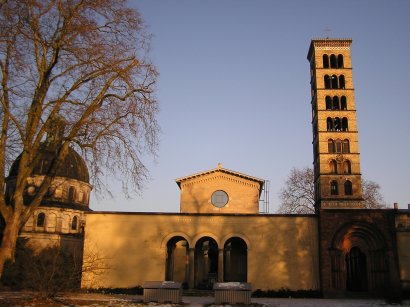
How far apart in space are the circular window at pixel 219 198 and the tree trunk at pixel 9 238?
2385 cm

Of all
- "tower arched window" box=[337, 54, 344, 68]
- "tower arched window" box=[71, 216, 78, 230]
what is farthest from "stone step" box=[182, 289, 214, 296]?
"tower arched window" box=[71, 216, 78, 230]

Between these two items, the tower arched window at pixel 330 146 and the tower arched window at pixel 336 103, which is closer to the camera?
the tower arched window at pixel 330 146

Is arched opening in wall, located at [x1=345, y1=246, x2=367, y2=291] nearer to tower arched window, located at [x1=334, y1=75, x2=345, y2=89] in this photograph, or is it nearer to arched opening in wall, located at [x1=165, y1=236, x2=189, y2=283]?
arched opening in wall, located at [x1=165, y1=236, x2=189, y2=283]

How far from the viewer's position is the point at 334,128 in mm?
41781

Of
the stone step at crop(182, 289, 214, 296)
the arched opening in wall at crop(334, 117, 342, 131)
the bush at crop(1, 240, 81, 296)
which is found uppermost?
the arched opening in wall at crop(334, 117, 342, 131)

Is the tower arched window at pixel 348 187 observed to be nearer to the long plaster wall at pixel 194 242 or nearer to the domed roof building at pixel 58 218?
the long plaster wall at pixel 194 242

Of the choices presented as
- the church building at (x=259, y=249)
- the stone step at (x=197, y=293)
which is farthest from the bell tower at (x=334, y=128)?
the stone step at (x=197, y=293)

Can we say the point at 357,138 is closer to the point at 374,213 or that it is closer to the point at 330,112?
the point at 330,112

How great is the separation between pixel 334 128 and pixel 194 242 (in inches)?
781

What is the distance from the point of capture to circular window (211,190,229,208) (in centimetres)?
3900

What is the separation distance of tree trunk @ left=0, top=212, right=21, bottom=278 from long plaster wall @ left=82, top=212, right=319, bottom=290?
11.8 metres

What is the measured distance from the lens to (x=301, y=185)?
5359 centimetres

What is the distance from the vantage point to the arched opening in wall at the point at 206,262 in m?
33.6

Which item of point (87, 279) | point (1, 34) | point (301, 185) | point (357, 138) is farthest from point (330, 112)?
point (1, 34)
